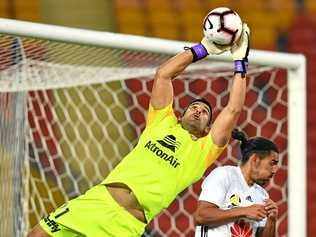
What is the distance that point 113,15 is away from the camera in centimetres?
767

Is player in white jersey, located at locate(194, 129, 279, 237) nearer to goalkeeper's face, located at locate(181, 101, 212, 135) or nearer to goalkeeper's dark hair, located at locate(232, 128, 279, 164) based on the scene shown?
goalkeeper's dark hair, located at locate(232, 128, 279, 164)

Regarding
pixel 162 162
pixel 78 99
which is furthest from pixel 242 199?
pixel 78 99

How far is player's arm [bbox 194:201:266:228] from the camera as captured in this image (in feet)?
12.3

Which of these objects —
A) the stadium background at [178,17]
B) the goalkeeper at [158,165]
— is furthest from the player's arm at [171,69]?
the stadium background at [178,17]

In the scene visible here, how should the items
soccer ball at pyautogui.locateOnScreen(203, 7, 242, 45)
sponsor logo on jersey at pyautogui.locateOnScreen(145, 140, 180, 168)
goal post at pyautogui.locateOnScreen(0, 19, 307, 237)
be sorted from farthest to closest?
goal post at pyautogui.locateOnScreen(0, 19, 307, 237) < sponsor logo on jersey at pyautogui.locateOnScreen(145, 140, 180, 168) < soccer ball at pyautogui.locateOnScreen(203, 7, 242, 45)

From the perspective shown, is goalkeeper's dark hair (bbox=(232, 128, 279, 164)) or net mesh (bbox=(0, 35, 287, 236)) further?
net mesh (bbox=(0, 35, 287, 236))

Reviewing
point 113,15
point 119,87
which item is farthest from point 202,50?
point 113,15

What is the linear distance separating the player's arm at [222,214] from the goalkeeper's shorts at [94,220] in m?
0.26

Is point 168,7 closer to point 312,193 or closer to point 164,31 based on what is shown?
point 164,31

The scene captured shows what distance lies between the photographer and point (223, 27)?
3.72 metres

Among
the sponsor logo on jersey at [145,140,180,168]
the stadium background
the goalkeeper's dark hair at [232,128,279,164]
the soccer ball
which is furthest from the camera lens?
the stadium background

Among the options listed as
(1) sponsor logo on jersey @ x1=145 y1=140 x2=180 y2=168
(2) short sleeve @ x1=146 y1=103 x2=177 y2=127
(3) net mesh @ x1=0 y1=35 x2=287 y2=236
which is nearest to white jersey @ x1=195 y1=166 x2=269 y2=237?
(1) sponsor logo on jersey @ x1=145 y1=140 x2=180 y2=168

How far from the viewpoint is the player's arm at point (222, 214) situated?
3740 millimetres

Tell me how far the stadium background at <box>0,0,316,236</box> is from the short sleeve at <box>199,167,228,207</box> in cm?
351
